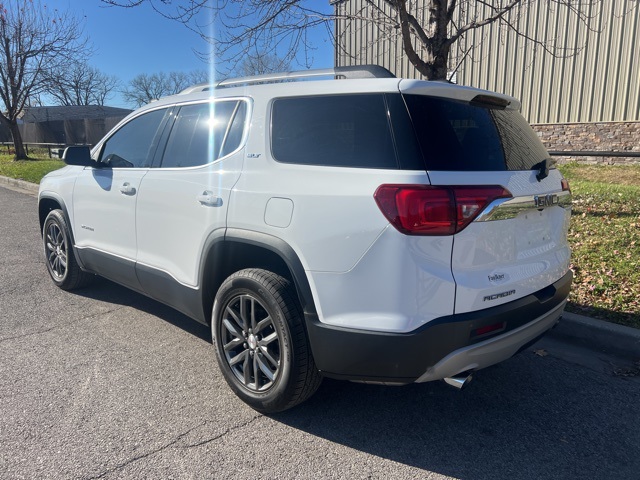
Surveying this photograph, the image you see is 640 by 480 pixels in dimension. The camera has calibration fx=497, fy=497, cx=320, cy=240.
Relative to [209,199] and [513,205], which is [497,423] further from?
[209,199]

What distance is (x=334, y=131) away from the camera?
2.69 m

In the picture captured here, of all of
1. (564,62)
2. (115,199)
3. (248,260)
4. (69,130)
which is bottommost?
(248,260)

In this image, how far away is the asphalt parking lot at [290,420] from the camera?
2477 mm

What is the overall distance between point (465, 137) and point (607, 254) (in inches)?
147

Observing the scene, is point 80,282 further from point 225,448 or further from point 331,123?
point 331,123

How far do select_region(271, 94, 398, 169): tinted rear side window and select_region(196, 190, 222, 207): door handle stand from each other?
48 cm

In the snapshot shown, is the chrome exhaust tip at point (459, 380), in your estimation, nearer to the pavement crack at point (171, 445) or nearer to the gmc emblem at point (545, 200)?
the gmc emblem at point (545, 200)

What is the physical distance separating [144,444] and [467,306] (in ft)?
5.96

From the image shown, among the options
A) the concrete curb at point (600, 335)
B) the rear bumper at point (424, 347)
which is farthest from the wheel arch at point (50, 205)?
the concrete curb at point (600, 335)

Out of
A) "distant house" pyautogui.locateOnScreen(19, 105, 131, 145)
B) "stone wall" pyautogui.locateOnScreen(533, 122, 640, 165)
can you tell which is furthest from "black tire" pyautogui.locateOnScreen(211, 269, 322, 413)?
"distant house" pyautogui.locateOnScreen(19, 105, 131, 145)

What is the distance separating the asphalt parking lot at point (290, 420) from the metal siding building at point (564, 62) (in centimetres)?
1114

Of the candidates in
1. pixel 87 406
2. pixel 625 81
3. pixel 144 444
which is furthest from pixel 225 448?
pixel 625 81

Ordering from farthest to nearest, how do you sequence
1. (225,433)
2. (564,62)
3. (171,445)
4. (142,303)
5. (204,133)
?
(564,62)
(142,303)
(204,133)
(225,433)
(171,445)

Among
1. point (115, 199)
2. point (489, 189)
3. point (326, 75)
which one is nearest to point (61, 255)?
point (115, 199)
